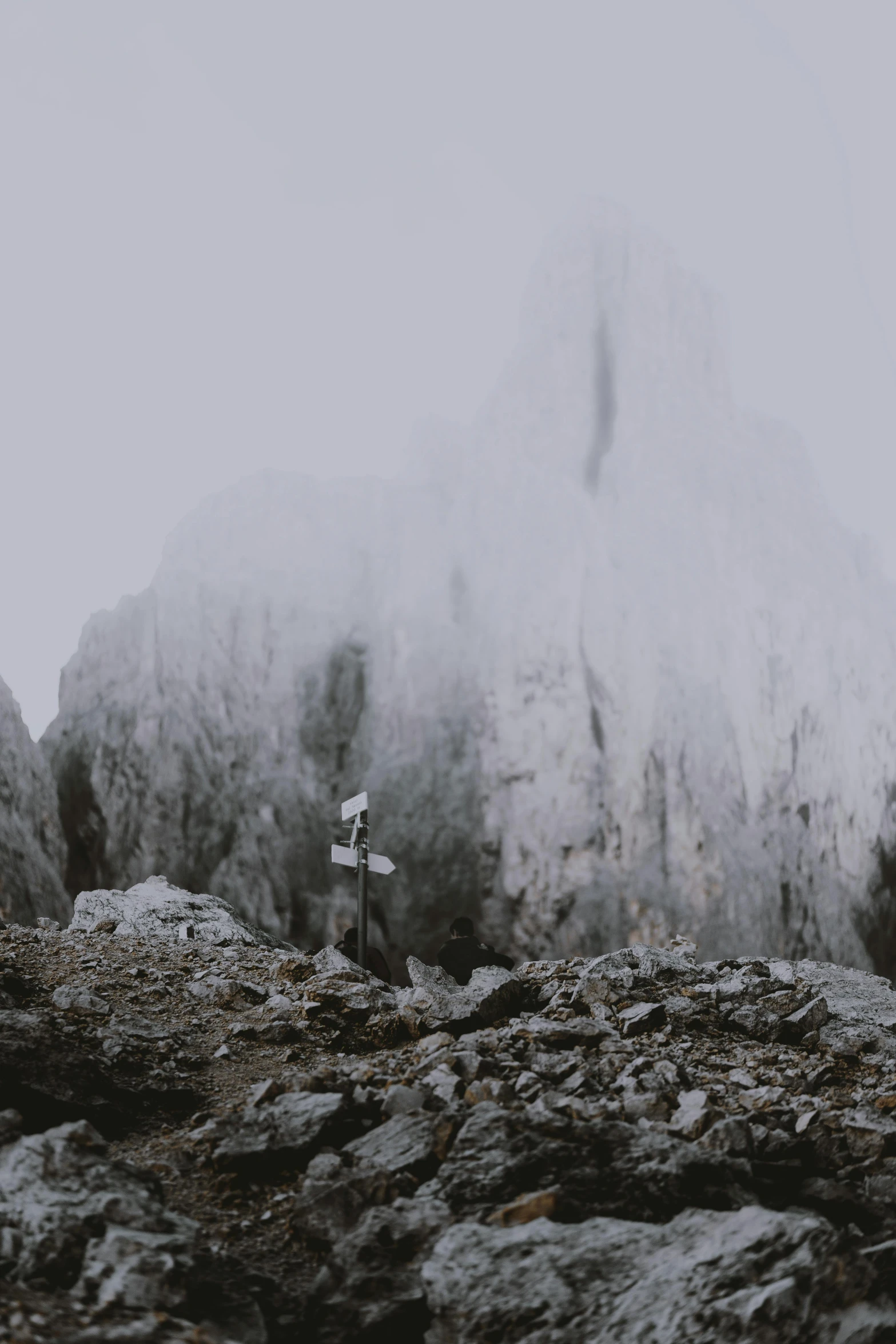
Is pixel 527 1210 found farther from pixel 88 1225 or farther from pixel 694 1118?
pixel 88 1225

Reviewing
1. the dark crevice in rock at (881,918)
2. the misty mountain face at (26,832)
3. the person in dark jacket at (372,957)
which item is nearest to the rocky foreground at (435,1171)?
the person in dark jacket at (372,957)

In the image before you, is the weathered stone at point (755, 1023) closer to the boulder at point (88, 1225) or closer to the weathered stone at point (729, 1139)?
the weathered stone at point (729, 1139)

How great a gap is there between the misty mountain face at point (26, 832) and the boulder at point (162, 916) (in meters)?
6.98

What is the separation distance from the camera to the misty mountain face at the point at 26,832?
14.5 meters

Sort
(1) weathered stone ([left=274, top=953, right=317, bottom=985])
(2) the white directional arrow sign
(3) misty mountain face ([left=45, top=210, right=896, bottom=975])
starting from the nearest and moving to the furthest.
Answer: (1) weathered stone ([left=274, top=953, right=317, bottom=985])
(2) the white directional arrow sign
(3) misty mountain face ([left=45, top=210, right=896, bottom=975])

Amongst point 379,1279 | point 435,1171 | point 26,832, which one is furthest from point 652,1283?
point 26,832

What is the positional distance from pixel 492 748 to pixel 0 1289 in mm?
15600

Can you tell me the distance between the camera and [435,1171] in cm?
291

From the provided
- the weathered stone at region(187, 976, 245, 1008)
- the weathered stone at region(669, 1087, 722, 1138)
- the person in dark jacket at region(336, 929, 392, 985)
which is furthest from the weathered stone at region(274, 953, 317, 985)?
the weathered stone at region(669, 1087, 722, 1138)

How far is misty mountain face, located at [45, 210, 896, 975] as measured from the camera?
16.5 meters

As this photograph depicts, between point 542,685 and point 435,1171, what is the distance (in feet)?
49.4

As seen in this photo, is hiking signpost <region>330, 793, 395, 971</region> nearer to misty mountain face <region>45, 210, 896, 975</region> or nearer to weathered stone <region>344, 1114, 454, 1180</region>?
weathered stone <region>344, 1114, 454, 1180</region>

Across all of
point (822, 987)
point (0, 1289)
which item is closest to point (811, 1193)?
point (0, 1289)

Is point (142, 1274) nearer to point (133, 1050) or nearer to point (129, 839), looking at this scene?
point (133, 1050)
